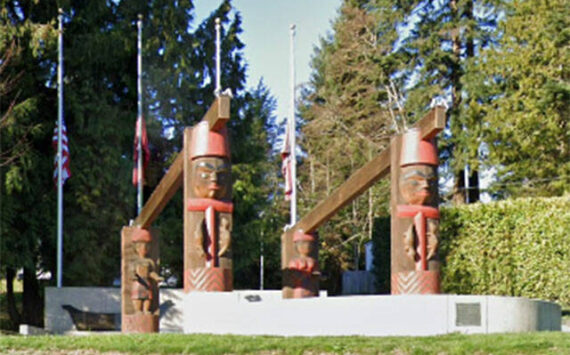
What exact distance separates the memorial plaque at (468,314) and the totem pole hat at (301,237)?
581cm

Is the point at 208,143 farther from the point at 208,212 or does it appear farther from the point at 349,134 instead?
the point at 349,134

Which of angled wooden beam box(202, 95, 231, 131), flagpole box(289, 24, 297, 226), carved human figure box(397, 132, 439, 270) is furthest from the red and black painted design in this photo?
flagpole box(289, 24, 297, 226)

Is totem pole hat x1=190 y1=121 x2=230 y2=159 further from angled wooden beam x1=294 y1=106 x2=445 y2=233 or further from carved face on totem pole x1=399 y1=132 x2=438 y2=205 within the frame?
carved face on totem pole x1=399 y1=132 x2=438 y2=205

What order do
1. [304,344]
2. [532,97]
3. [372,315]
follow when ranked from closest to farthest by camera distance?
[304,344] < [372,315] < [532,97]

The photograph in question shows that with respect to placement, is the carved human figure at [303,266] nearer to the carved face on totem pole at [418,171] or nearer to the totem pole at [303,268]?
the totem pole at [303,268]

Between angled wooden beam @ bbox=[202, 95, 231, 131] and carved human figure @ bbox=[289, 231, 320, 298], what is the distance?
4.23 meters

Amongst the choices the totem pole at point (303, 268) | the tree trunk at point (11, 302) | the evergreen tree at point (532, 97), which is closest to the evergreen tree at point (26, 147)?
the tree trunk at point (11, 302)

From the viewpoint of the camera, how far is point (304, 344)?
32.7 ft

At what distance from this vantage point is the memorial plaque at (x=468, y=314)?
12.0 m

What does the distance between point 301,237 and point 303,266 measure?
0.63m

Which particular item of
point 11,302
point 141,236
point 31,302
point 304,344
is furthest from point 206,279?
point 11,302

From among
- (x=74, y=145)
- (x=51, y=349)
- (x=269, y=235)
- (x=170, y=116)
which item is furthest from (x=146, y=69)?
(x=51, y=349)

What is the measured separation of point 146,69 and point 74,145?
3085mm

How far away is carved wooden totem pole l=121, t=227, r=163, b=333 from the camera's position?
15398 millimetres
